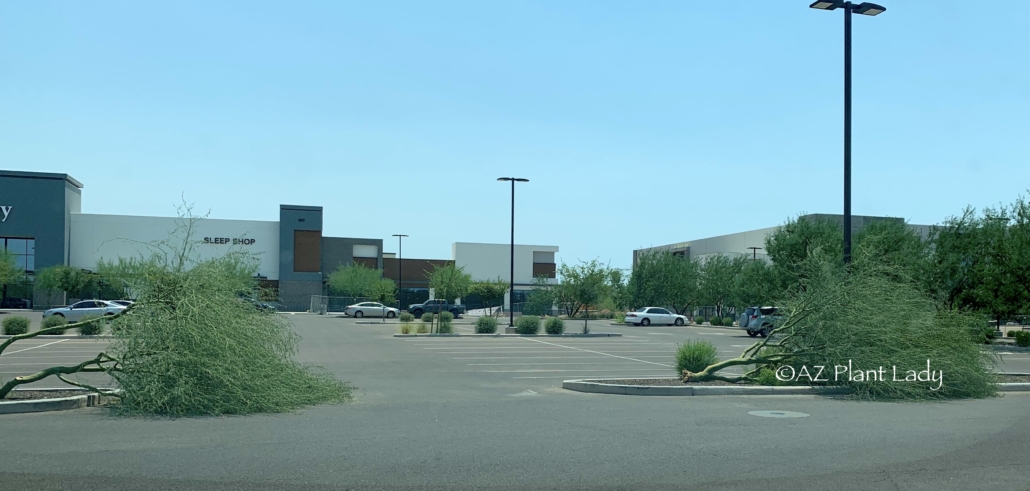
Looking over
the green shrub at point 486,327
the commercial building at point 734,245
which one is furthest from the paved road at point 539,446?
the commercial building at point 734,245

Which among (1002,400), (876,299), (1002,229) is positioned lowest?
(1002,400)

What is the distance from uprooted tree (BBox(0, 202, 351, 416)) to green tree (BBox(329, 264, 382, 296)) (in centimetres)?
6521

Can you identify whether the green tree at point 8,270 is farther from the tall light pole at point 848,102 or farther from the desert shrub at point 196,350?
the tall light pole at point 848,102

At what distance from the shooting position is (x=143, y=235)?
262 feet

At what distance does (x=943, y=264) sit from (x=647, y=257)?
118ft

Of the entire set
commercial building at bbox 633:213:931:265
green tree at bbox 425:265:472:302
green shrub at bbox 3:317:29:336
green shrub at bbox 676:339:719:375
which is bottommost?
green shrub at bbox 3:317:29:336

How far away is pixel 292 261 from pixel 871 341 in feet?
245

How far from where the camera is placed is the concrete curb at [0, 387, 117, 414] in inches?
472

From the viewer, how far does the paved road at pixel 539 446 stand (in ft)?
25.3

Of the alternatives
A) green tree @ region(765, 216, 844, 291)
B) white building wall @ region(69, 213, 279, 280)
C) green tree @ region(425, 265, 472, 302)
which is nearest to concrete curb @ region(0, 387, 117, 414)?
green tree @ region(765, 216, 844, 291)

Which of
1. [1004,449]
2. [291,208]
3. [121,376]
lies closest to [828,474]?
[1004,449]

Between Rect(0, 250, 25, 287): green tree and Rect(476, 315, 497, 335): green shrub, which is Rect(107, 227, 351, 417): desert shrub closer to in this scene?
Rect(476, 315, 497, 335): green shrub

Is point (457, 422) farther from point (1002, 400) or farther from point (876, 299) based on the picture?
point (1002, 400)

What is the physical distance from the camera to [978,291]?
34156 mm
